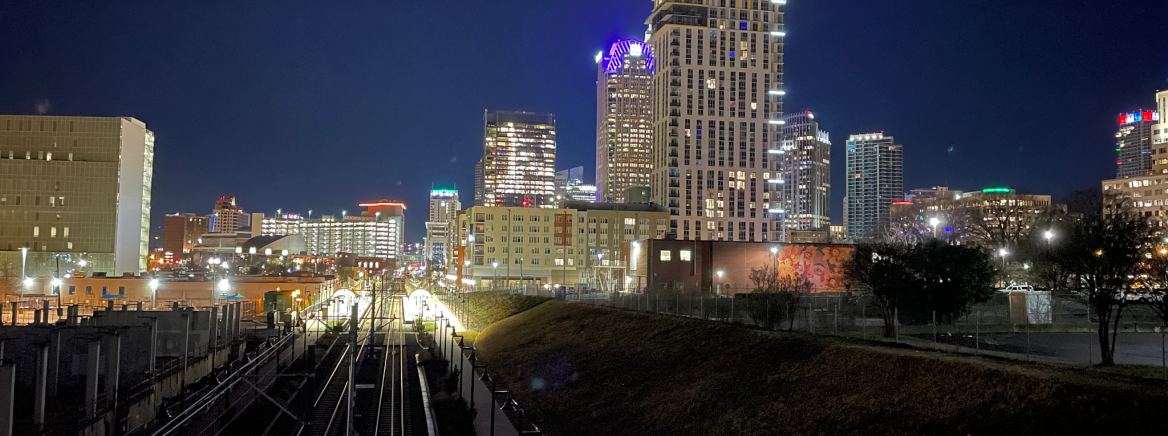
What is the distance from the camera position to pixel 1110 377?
1653cm

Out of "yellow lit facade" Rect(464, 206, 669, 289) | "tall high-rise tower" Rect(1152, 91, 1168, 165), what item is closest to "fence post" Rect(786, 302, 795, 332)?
"yellow lit facade" Rect(464, 206, 669, 289)

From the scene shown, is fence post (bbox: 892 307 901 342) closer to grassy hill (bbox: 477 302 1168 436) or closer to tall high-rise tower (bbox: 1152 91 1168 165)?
grassy hill (bbox: 477 302 1168 436)

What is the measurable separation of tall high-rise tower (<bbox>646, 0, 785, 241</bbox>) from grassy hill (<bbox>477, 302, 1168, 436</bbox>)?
131979mm

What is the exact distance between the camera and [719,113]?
16700cm

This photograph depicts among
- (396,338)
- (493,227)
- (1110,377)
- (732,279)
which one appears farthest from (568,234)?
(1110,377)

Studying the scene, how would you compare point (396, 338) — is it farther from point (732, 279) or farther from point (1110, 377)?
point (1110, 377)

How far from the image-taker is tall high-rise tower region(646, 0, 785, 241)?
167 metres

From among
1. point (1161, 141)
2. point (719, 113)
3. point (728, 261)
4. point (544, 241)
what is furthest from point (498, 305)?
point (1161, 141)

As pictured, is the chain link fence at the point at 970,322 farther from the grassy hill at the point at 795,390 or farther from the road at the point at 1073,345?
the grassy hill at the point at 795,390

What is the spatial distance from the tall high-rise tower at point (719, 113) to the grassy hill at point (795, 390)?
433 feet

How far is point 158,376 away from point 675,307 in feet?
77.8

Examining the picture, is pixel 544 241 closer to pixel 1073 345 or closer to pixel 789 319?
pixel 789 319

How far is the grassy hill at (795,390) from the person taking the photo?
49.7 feet

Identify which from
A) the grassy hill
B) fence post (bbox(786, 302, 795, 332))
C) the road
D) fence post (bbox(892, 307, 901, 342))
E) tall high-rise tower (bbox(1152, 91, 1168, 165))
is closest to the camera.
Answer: the grassy hill
